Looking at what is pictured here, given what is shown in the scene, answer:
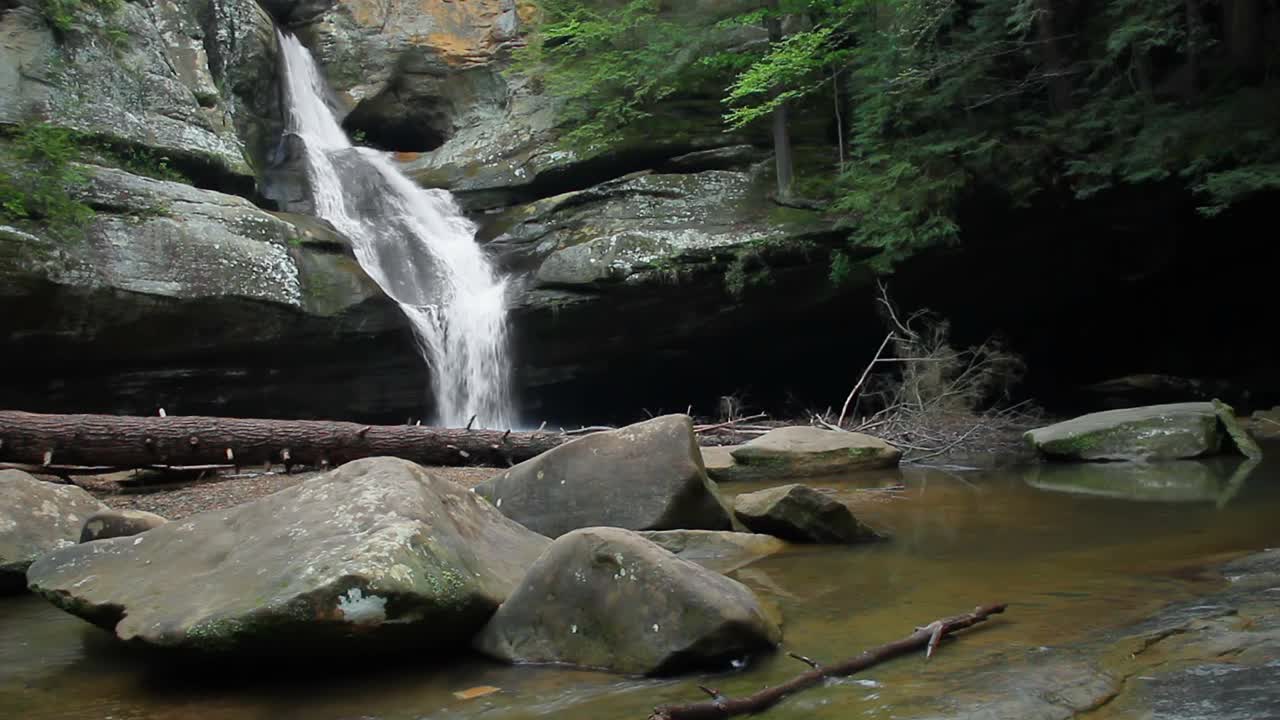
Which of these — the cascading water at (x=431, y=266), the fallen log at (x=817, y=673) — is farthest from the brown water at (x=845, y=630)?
the cascading water at (x=431, y=266)

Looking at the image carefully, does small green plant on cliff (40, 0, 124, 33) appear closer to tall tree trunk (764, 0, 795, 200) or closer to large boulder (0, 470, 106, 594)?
large boulder (0, 470, 106, 594)

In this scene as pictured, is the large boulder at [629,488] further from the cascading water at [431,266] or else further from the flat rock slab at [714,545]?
the cascading water at [431,266]

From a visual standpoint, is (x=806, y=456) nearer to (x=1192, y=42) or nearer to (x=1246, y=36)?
(x=1192, y=42)

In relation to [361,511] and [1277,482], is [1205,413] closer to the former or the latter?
[1277,482]

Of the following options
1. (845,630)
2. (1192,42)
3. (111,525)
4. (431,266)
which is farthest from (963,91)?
(111,525)

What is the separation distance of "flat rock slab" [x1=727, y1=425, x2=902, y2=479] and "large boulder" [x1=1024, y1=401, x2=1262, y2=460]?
202 centimetres

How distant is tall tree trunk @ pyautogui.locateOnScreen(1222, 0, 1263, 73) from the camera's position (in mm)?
11719

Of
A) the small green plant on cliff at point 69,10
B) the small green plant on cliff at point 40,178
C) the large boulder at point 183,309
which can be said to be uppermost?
the small green plant on cliff at point 69,10

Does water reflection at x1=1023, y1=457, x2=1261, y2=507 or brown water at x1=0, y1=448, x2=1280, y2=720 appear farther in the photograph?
water reflection at x1=1023, y1=457, x2=1261, y2=507

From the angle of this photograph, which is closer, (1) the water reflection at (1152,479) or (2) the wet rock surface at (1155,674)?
(2) the wet rock surface at (1155,674)

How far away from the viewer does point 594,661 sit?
3.48m

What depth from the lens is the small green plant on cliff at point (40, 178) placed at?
35.9 ft

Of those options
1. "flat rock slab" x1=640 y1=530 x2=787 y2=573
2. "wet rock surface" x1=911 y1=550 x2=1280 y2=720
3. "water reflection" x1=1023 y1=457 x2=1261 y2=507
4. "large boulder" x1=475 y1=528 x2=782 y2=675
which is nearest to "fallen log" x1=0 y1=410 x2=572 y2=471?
"flat rock slab" x1=640 y1=530 x2=787 y2=573

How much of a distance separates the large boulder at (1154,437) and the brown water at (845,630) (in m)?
3.30
